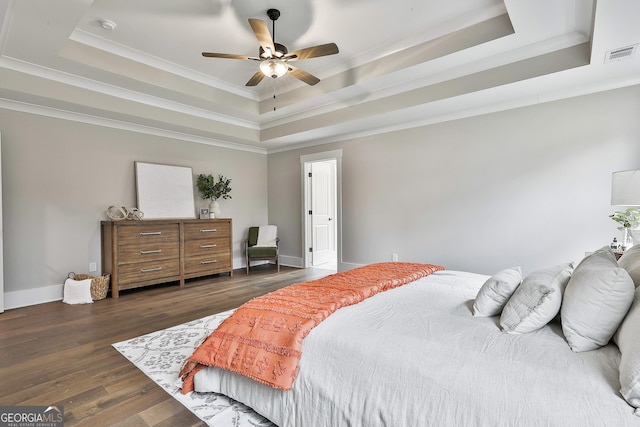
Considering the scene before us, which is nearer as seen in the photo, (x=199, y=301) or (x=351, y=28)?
(x=351, y=28)

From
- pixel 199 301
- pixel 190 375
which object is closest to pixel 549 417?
pixel 190 375

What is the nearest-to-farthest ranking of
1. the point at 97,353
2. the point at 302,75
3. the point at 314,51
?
the point at 97,353 < the point at 314,51 < the point at 302,75

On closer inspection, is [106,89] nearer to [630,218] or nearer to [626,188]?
[626,188]

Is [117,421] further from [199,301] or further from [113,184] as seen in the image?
[113,184]

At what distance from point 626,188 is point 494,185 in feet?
4.85

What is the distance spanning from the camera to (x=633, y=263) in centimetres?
161

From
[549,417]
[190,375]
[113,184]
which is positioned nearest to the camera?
[549,417]

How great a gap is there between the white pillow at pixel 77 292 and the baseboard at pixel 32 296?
21cm

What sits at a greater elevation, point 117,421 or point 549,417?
point 549,417

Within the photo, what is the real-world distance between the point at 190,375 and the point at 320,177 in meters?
5.07

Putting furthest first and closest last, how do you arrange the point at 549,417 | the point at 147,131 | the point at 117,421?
the point at 147,131
the point at 117,421
the point at 549,417

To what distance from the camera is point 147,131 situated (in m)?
5.00

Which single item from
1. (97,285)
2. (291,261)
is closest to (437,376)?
(97,285)

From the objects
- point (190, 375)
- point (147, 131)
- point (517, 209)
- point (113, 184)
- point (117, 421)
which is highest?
point (147, 131)
